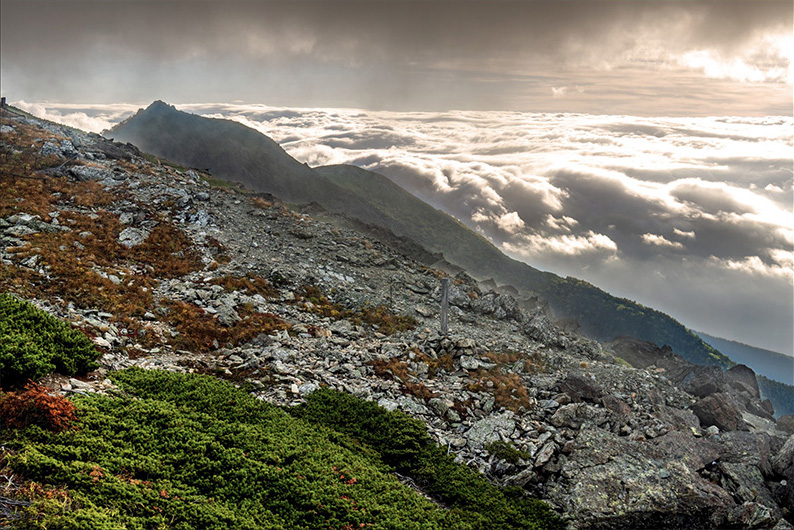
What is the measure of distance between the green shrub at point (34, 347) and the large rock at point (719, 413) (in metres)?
32.1

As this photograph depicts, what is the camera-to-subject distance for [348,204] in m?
156

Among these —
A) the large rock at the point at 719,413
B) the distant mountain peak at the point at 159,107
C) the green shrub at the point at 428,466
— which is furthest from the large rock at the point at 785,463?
the distant mountain peak at the point at 159,107

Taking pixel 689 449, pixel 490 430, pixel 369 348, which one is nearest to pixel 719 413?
pixel 689 449

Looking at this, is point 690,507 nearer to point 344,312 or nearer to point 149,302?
point 344,312

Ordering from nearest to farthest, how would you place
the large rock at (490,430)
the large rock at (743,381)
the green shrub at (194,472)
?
the green shrub at (194,472), the large rock at (490,430), the large rock at (743,381)

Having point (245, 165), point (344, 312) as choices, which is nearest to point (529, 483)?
point (344, 312)

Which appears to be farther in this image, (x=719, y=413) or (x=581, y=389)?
(x=719, y=413)

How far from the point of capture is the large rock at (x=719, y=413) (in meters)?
25.3

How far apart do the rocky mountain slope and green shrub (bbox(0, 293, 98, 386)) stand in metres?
0.63

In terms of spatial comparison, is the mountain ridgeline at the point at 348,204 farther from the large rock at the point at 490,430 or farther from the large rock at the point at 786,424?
the large rock at the point at 490,430

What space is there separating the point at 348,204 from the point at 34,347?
14715 centimetres

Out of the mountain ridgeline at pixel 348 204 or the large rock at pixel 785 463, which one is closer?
the large rock at pixel 785 463

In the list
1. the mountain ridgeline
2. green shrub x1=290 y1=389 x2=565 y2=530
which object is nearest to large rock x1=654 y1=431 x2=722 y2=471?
green shrub x1=290 y1=389 x2=565 y2=530

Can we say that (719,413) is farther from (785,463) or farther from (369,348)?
(369,348)
